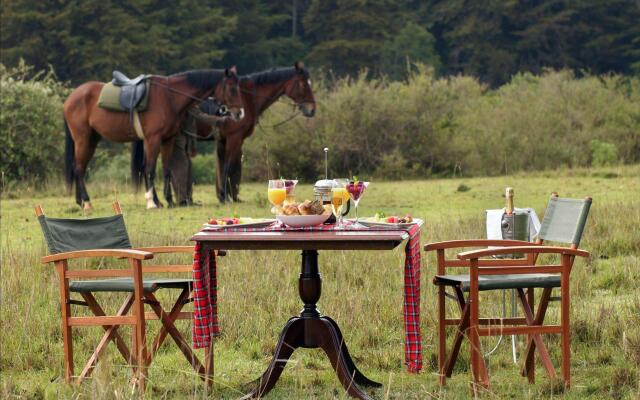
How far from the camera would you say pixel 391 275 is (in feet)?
32.5

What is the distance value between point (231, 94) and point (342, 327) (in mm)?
9671

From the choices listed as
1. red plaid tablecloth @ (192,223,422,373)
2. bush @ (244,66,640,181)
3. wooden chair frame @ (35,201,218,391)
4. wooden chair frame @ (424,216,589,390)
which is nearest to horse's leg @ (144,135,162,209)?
bush @ (244,66,640,181)

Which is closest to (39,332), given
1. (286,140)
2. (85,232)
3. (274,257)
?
(85,232)

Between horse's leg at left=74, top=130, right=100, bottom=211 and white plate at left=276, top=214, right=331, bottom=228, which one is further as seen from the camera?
horse's leg at left=74, top=130, right=100, bottom=211

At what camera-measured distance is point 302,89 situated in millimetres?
18750

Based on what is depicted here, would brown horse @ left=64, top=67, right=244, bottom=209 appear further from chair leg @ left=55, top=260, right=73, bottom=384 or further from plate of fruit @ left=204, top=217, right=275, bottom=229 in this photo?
plate of fruit @ left=204, top=217, right=275, bottom=229

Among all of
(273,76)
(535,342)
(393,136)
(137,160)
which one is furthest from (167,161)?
(535,342)

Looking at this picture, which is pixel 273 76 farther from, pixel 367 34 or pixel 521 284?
pixel 367 34

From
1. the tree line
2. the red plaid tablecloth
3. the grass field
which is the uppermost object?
the tree line

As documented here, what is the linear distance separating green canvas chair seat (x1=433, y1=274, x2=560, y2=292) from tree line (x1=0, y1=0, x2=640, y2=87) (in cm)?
3665

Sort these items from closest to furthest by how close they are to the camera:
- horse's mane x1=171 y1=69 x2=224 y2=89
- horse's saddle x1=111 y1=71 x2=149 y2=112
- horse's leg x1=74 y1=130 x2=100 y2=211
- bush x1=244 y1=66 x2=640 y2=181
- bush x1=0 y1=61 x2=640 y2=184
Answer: horse's mane x1=171 y1=69 x2=224 y2=89, horse's saddle x1=111 y1=71 x2=149 y2=112, horse's leg x1=74 y1=130 x2=100 y2=211, bush x1=0 y1=61 x2=640 y2=184, bush x1=244 y1=66 x2=640 y2=181

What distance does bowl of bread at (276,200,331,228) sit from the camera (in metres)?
6.17

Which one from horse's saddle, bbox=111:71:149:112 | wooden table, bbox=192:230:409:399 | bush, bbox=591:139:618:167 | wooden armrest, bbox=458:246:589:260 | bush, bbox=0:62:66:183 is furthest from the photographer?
bush, bbox=591:139:618:167

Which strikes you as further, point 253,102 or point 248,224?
point 253,102
